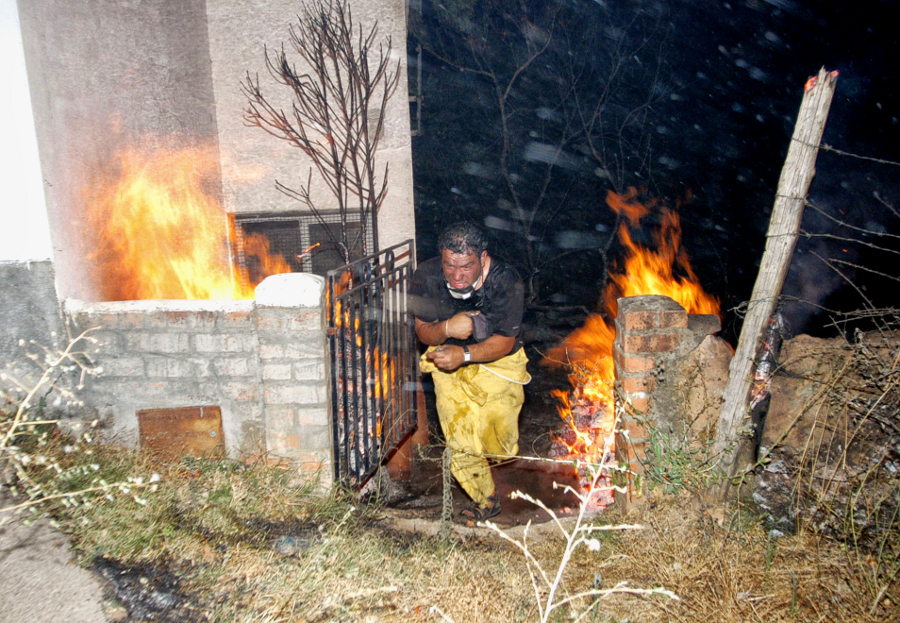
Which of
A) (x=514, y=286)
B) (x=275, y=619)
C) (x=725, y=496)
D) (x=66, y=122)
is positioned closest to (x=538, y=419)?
(x=514, y=286)

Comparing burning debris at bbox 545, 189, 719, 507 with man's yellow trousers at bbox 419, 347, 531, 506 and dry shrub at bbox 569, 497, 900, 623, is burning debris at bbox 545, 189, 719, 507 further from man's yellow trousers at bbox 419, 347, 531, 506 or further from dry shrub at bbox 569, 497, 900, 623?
dry shrub at bbox 569, 497, 900, 623

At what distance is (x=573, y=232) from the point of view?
7.11 m

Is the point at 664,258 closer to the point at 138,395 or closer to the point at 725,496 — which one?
the point at 725,496

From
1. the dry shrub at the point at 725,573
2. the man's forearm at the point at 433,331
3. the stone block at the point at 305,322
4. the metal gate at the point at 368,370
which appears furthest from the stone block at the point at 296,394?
the dry shrub at the point at 725,573

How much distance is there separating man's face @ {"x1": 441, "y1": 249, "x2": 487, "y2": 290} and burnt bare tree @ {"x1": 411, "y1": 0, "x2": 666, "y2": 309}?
2.84 m

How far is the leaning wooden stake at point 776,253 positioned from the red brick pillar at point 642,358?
0.40m

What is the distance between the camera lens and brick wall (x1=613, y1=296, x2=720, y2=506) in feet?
11.2

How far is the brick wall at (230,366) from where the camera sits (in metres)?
3.74

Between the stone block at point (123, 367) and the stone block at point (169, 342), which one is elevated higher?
the stone block at point (169, 342)

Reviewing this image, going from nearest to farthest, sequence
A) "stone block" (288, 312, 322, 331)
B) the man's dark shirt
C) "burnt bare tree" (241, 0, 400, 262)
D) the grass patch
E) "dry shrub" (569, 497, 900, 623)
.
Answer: "dry shrub" (569, 497, 900, 623) → the grass patch → "stone block" (288, 312, 322, 331) → the man's dark shirt → "burnt bare tree" (241, 0, 400, 262)

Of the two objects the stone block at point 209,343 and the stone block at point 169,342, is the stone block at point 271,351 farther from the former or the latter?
the stone block at point 169,342

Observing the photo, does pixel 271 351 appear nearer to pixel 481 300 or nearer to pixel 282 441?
pixel 282 441

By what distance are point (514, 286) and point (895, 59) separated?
5619mm

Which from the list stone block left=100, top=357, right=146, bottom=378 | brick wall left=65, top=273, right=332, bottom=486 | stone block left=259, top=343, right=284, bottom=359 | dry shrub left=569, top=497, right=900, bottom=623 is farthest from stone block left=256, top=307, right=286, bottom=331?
dry shrub left=569, top=497, right=900, bottom=623
